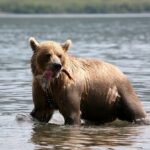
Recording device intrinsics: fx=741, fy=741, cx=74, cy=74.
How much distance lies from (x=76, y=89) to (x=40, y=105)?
30.1 inches

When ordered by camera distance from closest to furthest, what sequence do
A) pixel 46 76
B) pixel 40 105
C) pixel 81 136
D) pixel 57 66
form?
pixel 57 66
pixel 46 76
pixel 81 136
pixel 40 105

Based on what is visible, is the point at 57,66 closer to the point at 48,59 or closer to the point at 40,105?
the point at 48,59

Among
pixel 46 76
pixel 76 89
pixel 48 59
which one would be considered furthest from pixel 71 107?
pixel 48 59

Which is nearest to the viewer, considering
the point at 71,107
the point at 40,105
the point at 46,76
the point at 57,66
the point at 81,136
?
the point at 57,66

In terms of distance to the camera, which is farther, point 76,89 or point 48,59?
point 76,89

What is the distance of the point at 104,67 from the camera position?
48.0 ft

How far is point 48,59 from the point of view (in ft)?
43.5

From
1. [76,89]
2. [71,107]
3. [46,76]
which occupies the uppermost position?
[46,76]

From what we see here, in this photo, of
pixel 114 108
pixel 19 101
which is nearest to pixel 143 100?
pixel 19 101

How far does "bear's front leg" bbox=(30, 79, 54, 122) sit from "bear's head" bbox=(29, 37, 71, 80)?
448 millimetres

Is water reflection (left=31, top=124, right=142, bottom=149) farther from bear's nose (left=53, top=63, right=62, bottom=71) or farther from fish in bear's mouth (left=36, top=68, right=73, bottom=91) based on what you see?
bear's nose (left=53, top=63, right=62, bottom=71)

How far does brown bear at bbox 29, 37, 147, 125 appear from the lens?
13.3 m

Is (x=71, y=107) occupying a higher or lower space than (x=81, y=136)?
higher

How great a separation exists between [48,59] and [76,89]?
3.31 feet
